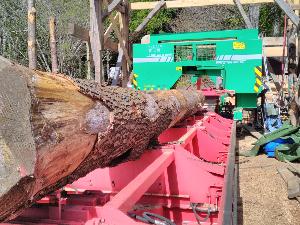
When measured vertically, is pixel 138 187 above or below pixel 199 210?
above

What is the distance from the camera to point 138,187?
7.60 feet

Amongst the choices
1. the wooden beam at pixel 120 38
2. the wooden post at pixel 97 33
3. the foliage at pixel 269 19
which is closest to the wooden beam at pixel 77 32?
the wooden post at pixel 97 33

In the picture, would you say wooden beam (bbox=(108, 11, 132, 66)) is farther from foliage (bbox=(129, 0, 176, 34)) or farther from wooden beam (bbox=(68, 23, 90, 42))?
foliage (bbox=(129, 0, 176, 34))

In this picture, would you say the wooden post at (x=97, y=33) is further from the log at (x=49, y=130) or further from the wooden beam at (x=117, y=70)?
the log at (x=49, y=130)

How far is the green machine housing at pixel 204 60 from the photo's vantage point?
7.51 meters

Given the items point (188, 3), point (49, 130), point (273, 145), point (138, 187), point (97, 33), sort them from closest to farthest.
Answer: point (49, 130) → point (138, 187) → point (273, 145) → point (97, 33) → point (188, 3)

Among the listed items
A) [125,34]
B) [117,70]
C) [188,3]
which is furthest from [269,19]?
[117,70]

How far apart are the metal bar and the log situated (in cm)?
24

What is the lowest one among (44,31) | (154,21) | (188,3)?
(188,3)

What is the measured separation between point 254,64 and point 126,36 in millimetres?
3226

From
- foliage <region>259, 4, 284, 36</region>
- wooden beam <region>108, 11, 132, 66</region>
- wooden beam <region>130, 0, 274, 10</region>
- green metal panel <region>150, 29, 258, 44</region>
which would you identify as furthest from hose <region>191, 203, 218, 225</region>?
foliage <region>259, 4, 284, 36</region>

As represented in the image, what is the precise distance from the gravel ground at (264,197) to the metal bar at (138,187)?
120 centimetres

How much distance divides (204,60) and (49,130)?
650 cm

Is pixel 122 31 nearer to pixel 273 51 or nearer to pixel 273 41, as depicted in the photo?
pixel 273 51
